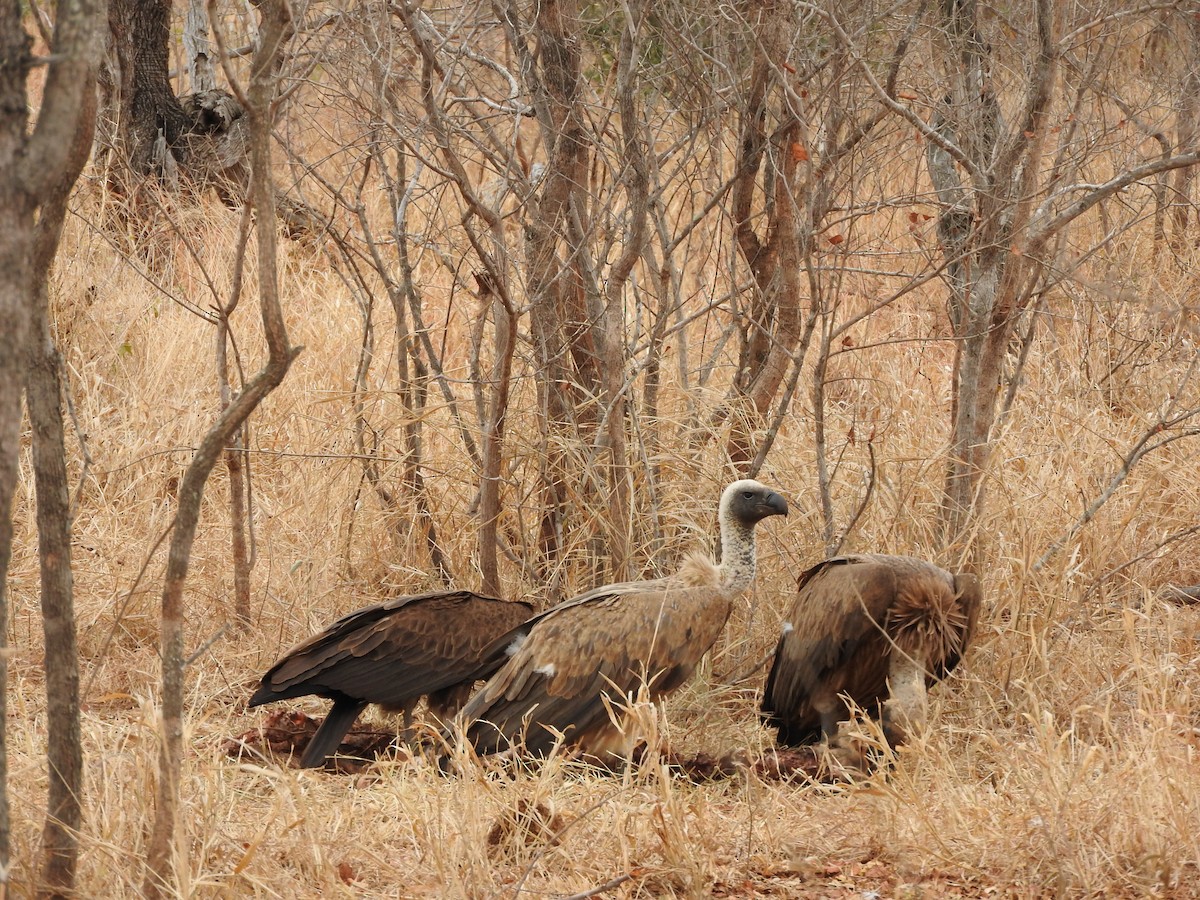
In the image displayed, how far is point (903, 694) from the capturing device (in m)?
4.57

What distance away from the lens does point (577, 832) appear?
3463 millimetres

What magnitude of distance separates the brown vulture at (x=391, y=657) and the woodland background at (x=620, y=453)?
300mm

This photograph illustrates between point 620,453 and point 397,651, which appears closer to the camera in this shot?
point 397,651

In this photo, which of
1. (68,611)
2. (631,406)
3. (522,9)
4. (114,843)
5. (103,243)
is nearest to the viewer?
(68,611)

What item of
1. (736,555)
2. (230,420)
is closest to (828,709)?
(736,555)

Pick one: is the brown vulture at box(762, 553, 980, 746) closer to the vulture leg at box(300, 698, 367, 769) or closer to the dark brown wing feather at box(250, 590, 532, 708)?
the dark brown wing feather at box(250, 590, 532, 708)

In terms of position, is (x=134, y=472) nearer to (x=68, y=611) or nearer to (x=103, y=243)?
(x=103, y=243)

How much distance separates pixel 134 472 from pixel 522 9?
290 cm

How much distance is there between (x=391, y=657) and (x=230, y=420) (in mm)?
2038

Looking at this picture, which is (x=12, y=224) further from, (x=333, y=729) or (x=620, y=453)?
(x=620, y=453)

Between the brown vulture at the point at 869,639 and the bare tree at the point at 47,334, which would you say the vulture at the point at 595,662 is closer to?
the brown vulture at the point at 869,639

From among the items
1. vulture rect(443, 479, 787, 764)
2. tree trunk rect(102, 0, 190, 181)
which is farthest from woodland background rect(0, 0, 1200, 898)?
tree trunk rect(102, 0, 190, 181)

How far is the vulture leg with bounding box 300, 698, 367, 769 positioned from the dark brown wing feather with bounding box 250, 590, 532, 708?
0.04m

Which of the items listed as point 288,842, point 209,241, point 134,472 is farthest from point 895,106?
point 209,241
